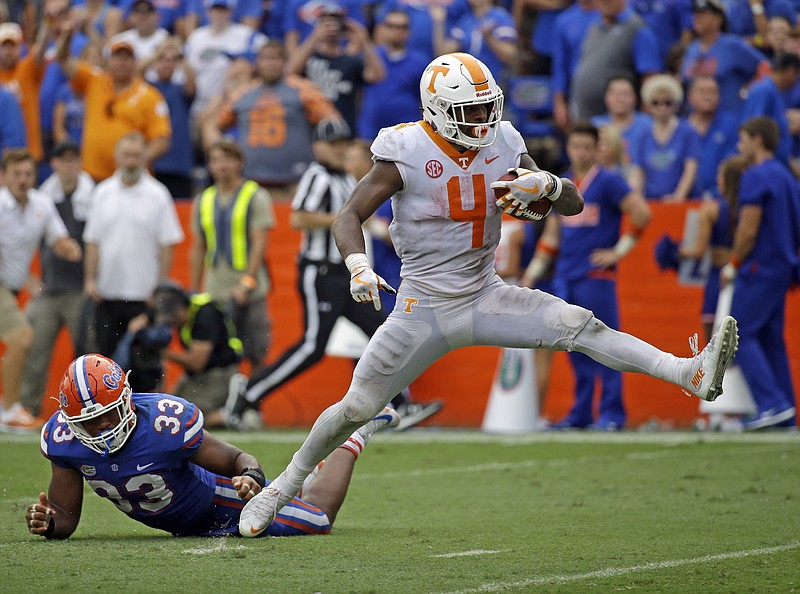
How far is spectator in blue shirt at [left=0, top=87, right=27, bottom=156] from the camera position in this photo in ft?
39.5

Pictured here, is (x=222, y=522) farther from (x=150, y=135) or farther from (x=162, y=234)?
(x=150, y=135)

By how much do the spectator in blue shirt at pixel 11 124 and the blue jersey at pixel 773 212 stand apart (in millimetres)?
6126

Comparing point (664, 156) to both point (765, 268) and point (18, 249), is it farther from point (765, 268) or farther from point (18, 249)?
point (18, 249)

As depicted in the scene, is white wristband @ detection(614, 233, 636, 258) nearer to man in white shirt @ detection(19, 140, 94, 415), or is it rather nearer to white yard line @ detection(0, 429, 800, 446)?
white yard line @ detection(0, 429, 800, 446)

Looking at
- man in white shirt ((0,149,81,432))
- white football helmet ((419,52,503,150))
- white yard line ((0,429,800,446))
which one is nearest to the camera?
white football helmet ((419,52,503,150))

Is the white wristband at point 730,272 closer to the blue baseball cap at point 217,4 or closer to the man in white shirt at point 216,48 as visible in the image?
the man in white shirt at point 216,48

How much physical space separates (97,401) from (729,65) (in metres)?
7.80

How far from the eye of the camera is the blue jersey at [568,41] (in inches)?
496

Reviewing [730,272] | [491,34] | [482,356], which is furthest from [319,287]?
[491,34]

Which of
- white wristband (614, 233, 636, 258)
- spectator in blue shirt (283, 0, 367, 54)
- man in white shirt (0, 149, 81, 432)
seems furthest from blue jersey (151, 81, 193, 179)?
white wristband (614, 233, 636, 258)

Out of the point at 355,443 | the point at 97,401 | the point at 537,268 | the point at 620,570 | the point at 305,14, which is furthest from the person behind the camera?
the point at 305,14

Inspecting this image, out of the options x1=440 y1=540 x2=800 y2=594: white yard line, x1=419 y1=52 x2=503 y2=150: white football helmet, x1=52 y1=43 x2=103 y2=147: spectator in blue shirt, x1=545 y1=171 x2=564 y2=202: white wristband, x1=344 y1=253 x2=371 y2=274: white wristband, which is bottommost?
x1=52 y1=43 x2=103 y2=147: spectator in blue shirt

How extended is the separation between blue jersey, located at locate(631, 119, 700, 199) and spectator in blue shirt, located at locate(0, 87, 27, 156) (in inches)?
206

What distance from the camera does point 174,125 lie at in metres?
12.8
